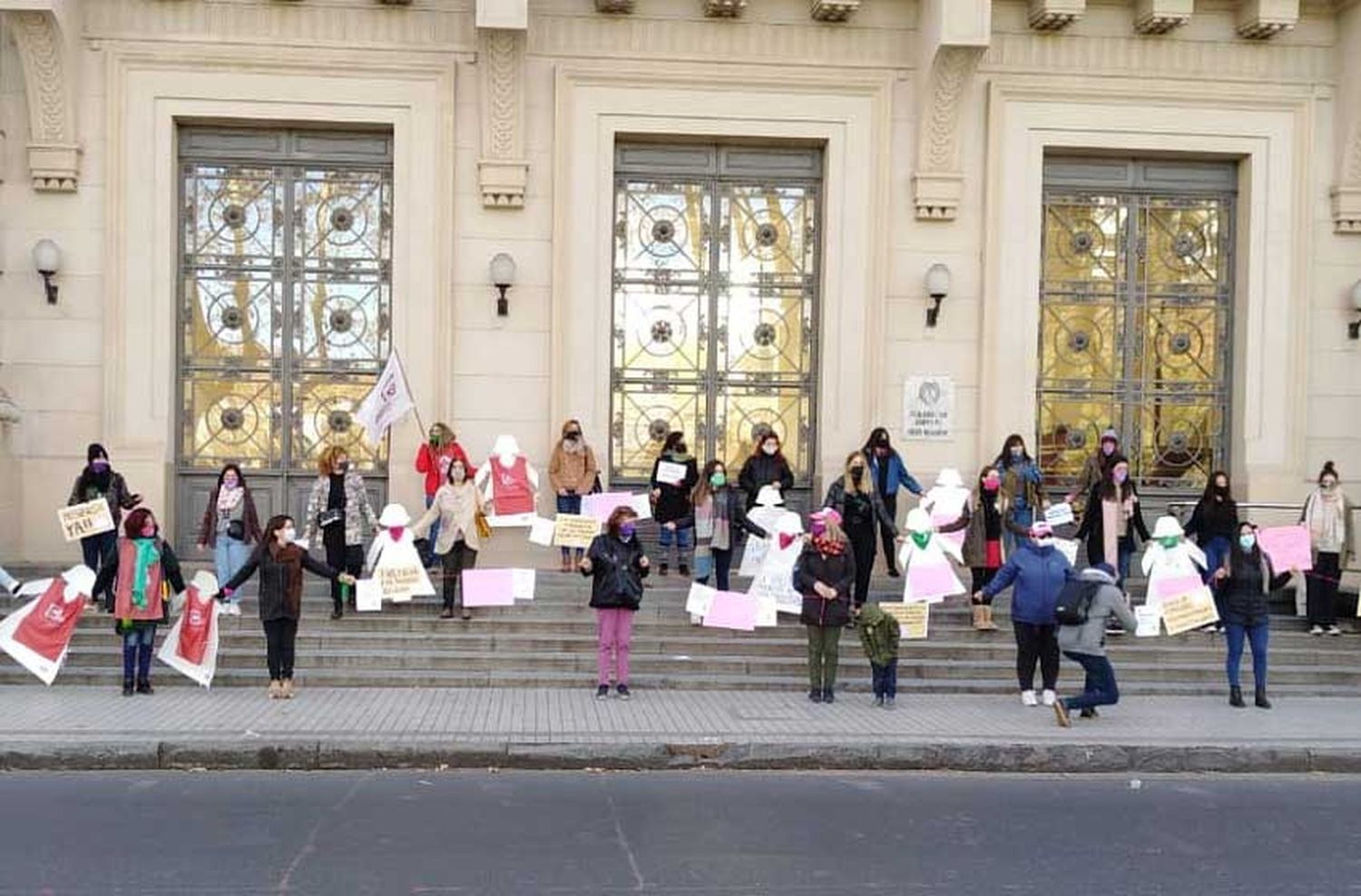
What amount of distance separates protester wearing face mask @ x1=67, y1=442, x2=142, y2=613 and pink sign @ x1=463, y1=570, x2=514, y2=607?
3.50m

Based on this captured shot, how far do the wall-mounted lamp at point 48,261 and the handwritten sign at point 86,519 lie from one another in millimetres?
3174

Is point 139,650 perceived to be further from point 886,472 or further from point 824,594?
point 886,472

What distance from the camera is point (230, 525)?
42.5 ft

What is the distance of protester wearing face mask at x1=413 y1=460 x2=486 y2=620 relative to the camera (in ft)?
43.1

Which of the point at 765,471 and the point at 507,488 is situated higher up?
the point at 765,471

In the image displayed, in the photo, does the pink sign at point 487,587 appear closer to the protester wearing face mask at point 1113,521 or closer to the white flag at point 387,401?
the white flag at point 387,401

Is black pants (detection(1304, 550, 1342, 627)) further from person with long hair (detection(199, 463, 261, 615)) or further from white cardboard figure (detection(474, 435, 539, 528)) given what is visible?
person with long hair (detection(199, 463, 261, 615))

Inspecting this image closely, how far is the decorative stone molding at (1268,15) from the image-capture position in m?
15.2

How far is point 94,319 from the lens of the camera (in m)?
14.8

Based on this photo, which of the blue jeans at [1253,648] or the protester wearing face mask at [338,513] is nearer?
the blue jeans at [1253,648]

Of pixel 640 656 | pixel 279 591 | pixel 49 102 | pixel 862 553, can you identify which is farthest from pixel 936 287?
pixel 49 102

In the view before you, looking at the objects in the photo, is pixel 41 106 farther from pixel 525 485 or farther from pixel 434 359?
pixel 525 485

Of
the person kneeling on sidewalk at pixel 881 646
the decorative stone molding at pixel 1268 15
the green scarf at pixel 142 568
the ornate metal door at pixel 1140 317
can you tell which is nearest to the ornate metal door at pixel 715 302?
the ornate metal door at pixel 1140 317

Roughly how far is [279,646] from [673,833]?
5.06 m
